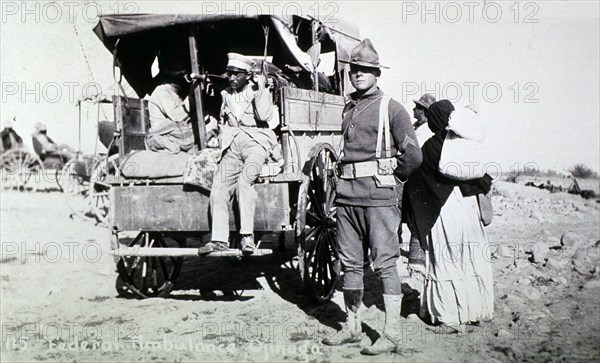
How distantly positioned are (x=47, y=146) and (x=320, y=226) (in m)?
13.8

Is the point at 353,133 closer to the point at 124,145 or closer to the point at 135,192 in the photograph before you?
the point at 135,192

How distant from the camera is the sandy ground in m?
4.16

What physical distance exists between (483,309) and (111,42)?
16.6 ft

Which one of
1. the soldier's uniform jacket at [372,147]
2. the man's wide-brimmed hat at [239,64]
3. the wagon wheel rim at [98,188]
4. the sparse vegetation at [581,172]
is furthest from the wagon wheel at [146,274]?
the sparse vegetation at [581,172]

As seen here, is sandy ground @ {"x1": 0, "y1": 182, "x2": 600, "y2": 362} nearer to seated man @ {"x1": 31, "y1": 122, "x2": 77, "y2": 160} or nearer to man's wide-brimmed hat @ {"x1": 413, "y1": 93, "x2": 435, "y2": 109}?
man's wide-brimmed hat @ {"x1": 413, "y1": 93, "x2": 435, "y2": 109}

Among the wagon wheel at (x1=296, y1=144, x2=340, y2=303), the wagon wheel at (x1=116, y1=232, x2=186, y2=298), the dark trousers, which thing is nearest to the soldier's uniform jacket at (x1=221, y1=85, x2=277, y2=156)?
the wagon wheel at (x1=296, y1=144, x2=340, y2=303)

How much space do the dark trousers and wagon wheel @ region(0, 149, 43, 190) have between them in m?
14.0

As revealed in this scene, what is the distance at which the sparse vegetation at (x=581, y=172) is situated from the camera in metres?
13.7

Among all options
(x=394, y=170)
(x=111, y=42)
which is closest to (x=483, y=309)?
(x=394, y=170)

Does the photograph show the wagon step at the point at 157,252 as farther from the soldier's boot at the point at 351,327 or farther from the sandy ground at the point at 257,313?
the soldier's boot at the point at 351,327

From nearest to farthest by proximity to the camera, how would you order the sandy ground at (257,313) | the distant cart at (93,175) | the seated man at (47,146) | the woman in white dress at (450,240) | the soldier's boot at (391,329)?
the soldier's boot at (391,329)
the sandy ground at (257,313)
the woman in white dress at (450,240)
the distant cart at (93,175)
the seated man at (47,146)

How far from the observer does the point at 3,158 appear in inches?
619

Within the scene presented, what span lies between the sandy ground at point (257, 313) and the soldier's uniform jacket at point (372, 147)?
1250 millimetres

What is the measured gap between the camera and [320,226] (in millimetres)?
5707
